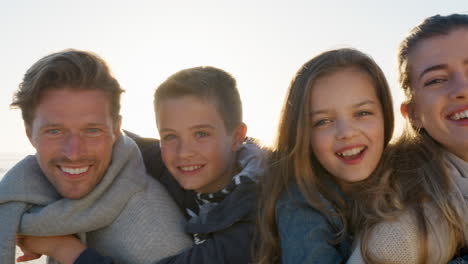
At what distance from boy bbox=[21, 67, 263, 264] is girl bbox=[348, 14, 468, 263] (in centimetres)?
72

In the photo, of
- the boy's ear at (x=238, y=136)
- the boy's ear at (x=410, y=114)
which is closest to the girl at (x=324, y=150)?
the boy's ear at (x=410, y=114)

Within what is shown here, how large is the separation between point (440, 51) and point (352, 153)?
828 millimetres

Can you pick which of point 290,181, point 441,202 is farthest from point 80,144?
point 441,202

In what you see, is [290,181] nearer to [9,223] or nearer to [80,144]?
[80,144]

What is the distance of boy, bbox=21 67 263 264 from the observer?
282 centimetres

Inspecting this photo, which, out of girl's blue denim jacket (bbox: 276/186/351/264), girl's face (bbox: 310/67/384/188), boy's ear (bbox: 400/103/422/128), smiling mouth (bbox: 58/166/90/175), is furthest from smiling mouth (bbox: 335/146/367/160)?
smiling mouth (bbox: 58/166/90/175)

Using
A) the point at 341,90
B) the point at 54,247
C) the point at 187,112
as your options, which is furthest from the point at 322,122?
the point at 54,247

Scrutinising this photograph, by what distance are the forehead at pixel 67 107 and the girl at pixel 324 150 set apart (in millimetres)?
1298

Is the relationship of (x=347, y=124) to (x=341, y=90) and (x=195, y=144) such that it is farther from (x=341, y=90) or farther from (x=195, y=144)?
(x=195, y=144)

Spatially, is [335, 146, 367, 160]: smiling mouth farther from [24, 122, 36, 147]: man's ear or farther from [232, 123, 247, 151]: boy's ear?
[24, 122, 36, 147]: man's ear

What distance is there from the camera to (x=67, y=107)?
3104mm

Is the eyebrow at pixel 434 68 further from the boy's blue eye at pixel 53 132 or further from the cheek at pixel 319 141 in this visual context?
the boy's blue eye at pixel 53 132

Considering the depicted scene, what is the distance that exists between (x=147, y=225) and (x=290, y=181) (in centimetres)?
98

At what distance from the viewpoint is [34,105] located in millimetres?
3176
